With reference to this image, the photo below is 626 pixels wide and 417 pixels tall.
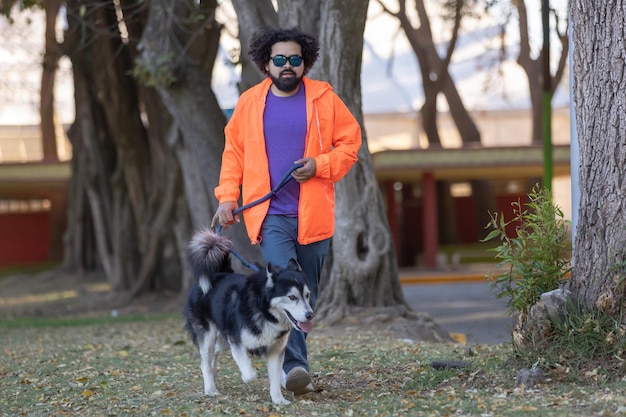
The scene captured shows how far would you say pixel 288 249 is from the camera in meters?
6.51

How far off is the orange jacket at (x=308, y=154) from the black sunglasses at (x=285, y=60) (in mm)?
159

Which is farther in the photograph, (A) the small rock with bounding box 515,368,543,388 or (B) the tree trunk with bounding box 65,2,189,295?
(B) the tree trunk with bounding box 65,2,189,295

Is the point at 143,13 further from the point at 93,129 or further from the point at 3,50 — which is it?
the point at 3,50

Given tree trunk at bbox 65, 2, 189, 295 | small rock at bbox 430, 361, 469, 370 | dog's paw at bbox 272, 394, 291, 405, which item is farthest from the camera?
tree trunk at bbox 65, 2, 189, 295

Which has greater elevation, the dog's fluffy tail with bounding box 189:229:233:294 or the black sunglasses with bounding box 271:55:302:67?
the black sunglasses with bounding box 271:55:302:67

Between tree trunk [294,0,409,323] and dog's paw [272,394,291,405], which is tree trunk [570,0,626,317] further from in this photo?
tree trunk [294,0,409,323]

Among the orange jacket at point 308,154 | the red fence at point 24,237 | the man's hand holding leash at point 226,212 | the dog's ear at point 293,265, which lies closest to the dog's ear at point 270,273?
the dog's ear at point 293,265

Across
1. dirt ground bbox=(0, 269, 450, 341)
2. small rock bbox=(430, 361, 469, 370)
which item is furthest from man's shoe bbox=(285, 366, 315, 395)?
dirt ground bbox=(0, 269, 450, 341)

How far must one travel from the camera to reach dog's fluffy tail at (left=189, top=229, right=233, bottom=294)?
21.6 feet

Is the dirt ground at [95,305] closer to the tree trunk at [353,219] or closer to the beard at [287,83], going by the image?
the tree trunk at [353,219]

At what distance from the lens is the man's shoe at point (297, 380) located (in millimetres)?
6445

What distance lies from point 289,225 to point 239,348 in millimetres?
892

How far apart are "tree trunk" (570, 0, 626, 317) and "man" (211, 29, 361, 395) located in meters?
1.54

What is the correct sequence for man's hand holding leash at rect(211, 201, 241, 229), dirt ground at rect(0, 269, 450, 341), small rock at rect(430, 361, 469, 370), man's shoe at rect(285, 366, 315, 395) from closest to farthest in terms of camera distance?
man's shoe at rect(285, 366, 315, 395) → man's hand holding leash at rect(211, 201, 241, 229) → small rock at rect(430, 361, 469, 370) → dirt ground at rect(0, 269, 450, 341)
